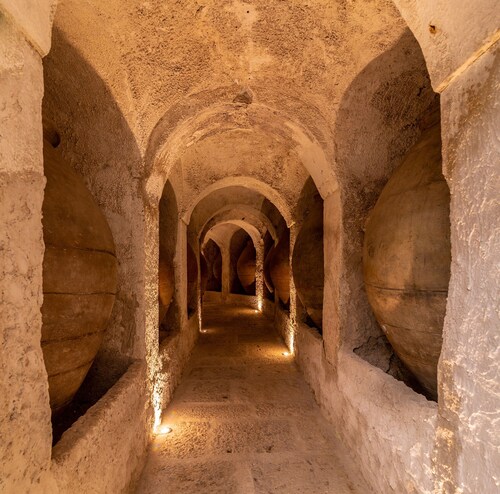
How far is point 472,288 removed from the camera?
122cm

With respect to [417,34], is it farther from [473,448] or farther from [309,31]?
[473,448]

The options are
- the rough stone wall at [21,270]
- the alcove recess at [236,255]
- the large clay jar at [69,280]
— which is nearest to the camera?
the rough stone wall at [21,270]

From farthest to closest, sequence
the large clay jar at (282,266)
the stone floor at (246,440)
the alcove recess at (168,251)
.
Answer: the large clay jar at (282,266), the alcove recess at (168,251), the stone floor at (246,440)

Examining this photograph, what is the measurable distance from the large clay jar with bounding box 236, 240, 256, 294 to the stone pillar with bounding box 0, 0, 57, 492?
11.1 meters

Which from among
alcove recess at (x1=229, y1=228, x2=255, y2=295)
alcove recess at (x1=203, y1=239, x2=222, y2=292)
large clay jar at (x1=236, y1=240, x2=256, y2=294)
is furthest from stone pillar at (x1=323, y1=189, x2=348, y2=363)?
alcove recess at (x1=203, y1=239, x2=222, y2=292)

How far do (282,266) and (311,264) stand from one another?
2.52 m

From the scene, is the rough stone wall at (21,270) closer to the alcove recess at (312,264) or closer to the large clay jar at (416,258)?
the large clay jar at (416,258)

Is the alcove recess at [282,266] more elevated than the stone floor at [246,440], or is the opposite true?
the alcove recess at [282,266]

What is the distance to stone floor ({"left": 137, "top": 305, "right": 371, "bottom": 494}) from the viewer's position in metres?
2.36

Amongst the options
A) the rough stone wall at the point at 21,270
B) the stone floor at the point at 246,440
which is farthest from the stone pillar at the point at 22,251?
the stone floor at the point at 246,440

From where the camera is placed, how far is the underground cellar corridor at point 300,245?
1.18 metres

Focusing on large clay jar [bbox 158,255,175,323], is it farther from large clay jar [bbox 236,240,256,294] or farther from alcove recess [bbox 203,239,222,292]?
alcove recess [bbox 203,239,222,292]

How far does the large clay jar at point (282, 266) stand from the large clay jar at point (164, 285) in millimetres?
2418

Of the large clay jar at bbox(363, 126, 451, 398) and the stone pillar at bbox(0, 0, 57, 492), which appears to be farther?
the large clay jar at bbox(363, 126, 451, 398)
